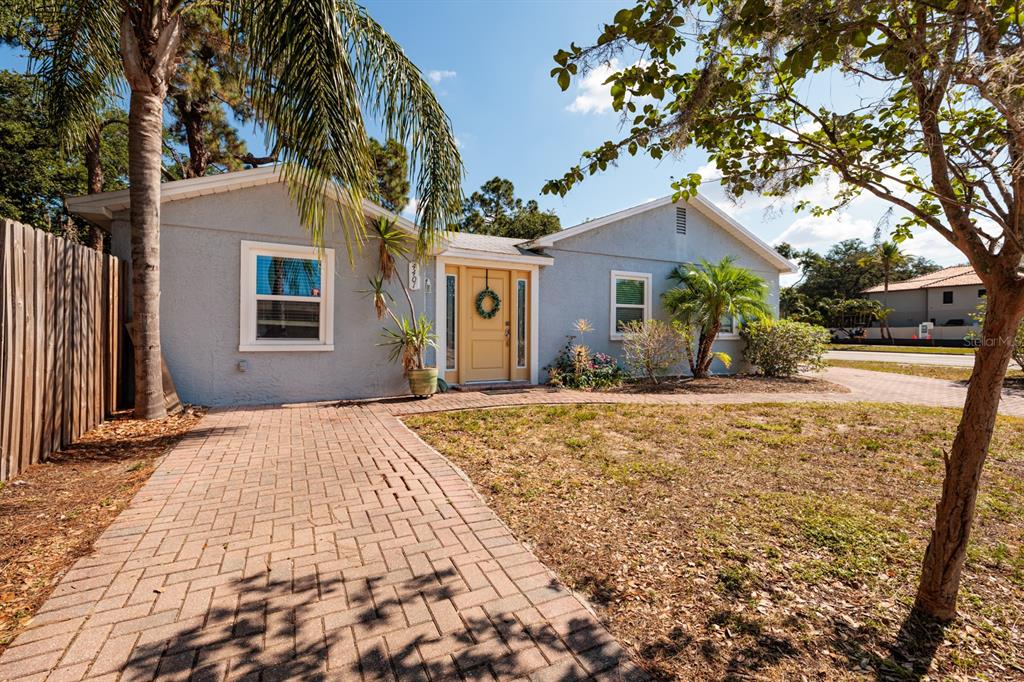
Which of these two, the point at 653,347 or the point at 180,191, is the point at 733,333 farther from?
the point at 180,191

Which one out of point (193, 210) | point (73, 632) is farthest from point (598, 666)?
point (193, 210)

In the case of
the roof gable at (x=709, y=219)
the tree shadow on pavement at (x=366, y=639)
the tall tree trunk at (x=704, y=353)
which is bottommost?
the tree shadow on pavement at (x=366, y=639)

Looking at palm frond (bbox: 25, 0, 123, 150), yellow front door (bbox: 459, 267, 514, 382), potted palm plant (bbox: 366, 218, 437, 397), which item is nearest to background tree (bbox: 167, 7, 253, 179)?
palm frond (bbox: 25, 0, 123, 150)

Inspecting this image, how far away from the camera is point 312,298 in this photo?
729 cm

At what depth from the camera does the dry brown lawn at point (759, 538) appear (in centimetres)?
187

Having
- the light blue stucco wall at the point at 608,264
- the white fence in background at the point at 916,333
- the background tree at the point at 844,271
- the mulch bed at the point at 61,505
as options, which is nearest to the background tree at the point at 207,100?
the mulch bed at the point at 61,505

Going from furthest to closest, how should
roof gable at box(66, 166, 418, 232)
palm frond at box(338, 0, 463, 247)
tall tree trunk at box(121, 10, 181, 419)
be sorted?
roof gable at box(66, 166, 418, 232), palm frond at box(338, 0, 463, 247), tall tree trunk at box(121, 10, 181, 419)

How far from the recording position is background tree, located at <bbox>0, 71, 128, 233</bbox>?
15.4m

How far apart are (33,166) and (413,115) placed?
20.9m

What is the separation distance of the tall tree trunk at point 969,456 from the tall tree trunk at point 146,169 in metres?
7.41

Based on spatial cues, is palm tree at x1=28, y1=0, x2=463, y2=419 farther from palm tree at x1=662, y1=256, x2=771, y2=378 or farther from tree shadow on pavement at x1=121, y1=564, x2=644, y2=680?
palm tree at x1=662, y1=256, x2=771, y2=378

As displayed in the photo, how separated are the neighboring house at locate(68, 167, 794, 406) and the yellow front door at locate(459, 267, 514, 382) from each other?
22mm

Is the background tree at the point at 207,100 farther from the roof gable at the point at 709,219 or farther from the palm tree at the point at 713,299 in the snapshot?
the palm tree at the point at 713,299

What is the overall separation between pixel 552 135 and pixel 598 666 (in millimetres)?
8035
